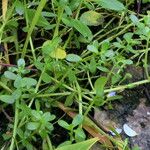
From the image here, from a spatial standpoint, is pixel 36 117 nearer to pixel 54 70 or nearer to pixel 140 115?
pixel 54 70

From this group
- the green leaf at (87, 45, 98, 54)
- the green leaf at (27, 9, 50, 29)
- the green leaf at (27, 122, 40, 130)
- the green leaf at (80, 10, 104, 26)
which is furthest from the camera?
the green leaf at (80, 10, 104, 26)

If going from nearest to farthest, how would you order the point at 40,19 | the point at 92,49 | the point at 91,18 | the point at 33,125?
the point at 33,125
the point at 92,49
the point at 40,19
the point at 91,18

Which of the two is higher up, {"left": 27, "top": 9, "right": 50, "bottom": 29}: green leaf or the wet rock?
{"left": 27, "top": 9, "right": 50, "bottom": 29}: green leaf

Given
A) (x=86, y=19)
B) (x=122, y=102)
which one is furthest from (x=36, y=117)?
(x=86, y=19)

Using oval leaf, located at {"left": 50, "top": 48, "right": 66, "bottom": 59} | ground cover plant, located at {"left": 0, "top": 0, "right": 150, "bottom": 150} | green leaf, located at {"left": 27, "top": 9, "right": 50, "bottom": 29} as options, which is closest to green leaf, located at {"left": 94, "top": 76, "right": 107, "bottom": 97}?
ground cover plant, located at {"left": 0, "top": 0, "right": 150, "bottom": 150}

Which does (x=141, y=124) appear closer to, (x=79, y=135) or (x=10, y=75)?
(x=79, y=135)

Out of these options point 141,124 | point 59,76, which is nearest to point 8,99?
point 59,76

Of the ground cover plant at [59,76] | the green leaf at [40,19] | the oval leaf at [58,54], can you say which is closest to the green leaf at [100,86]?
the ground cover plant at [59,76]

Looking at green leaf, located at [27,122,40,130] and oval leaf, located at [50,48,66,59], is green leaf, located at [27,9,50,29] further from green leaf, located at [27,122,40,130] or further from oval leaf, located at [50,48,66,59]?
green leaf, located at [27,122,40,130]
